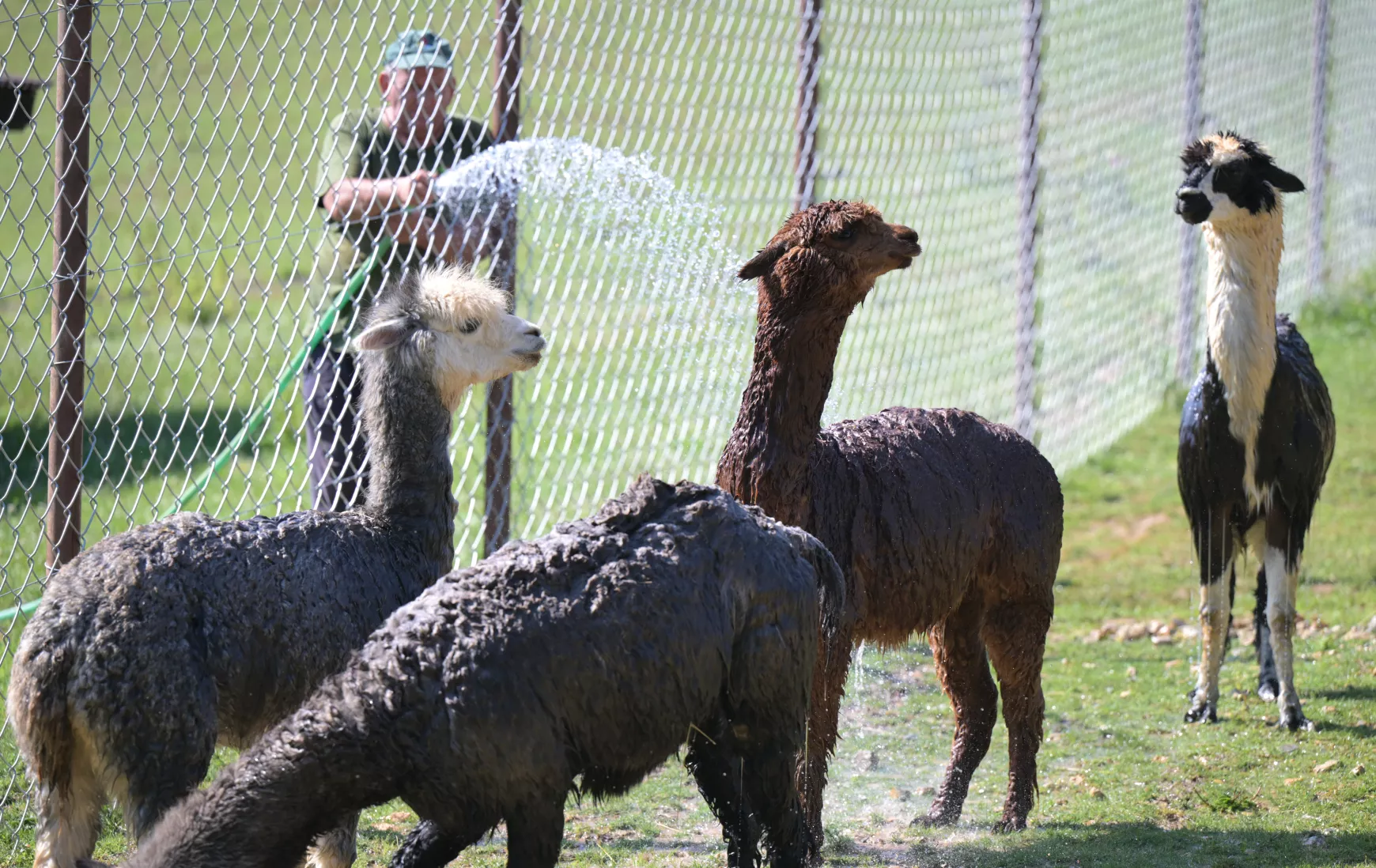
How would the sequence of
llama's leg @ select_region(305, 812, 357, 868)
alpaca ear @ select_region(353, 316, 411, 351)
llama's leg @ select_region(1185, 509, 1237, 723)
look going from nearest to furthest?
llama's leg @ select_region(305, 812, 357, 868) < alpaca ear @ select_region(353, 316, 411, 351) < llama's leg @ select_region(1185, 509, 1237, 723)

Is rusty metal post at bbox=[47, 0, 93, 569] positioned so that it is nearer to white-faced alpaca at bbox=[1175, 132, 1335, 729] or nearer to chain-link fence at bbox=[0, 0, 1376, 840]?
chain-link fence at bbox=[0, 0, 1376, 840]

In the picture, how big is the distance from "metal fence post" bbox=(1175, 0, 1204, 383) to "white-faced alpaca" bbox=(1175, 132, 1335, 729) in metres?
5.44

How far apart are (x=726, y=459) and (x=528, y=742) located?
1.51 metres

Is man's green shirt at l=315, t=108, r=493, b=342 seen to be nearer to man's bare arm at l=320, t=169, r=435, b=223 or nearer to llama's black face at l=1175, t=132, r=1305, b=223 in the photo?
man's bare arm at l=320, t=169, r=435, b=223

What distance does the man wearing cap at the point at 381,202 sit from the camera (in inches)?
226

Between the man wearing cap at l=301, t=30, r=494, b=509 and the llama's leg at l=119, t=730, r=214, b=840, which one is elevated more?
the man wearing cap at l=301, t=30, r=494, b=509

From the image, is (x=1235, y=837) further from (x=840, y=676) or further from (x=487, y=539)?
(x=487, y=539)

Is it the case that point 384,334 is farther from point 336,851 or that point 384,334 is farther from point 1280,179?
point 1280,179

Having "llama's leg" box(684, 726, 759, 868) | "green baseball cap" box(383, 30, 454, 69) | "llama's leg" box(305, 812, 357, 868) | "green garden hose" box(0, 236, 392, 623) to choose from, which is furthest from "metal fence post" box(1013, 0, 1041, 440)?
"llama's leg" box(305, 812, 357, 868)

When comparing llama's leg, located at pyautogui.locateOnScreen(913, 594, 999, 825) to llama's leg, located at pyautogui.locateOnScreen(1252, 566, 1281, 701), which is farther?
llama's leg, located at pyautogui.locateOnScreen(1252, 566, 1281, 701)

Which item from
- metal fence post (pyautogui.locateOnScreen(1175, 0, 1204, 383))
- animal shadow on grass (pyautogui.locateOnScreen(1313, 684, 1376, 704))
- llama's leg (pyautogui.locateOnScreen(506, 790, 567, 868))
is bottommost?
llama's leg (pyautogui.locateOnScreen(506, 790, 567, 868))

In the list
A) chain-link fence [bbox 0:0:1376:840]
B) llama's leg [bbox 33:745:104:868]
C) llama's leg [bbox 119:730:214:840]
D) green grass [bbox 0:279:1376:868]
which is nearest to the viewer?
llama's leg [bbox 119:730:214:840]

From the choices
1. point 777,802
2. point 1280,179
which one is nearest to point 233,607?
point 777,802

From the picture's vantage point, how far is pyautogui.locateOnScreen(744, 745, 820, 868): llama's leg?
369 centimetres
